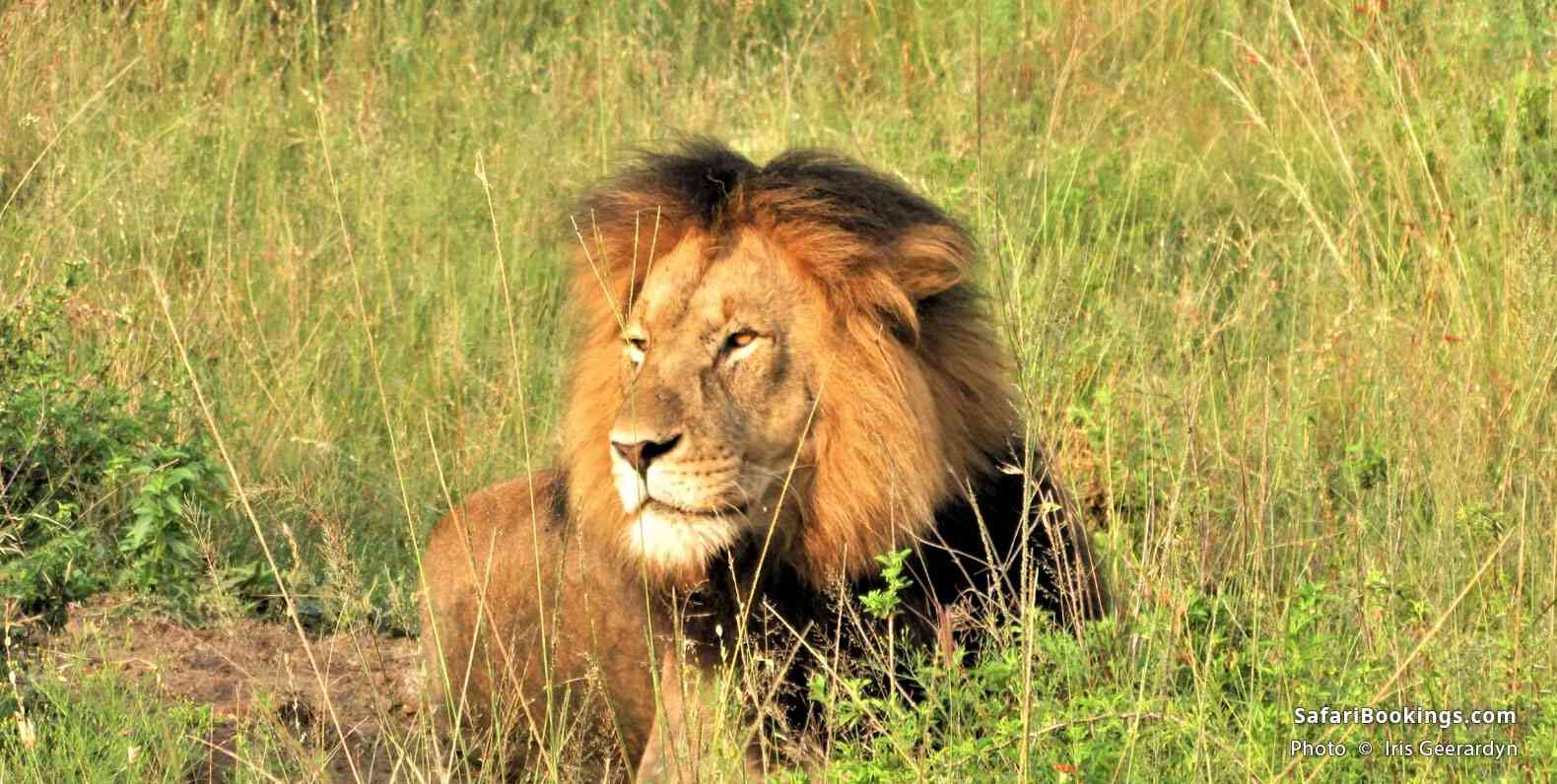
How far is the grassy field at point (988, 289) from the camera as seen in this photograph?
335 cm

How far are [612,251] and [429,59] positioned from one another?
175 inches

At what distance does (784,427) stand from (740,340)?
19 cm

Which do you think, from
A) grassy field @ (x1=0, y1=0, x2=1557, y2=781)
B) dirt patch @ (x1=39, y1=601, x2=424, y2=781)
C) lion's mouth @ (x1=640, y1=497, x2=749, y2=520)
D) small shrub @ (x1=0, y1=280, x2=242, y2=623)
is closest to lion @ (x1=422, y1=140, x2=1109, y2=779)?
lion's mouth @ (x1=640, y1=497, x2=749, y2=520)

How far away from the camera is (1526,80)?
5844 mm

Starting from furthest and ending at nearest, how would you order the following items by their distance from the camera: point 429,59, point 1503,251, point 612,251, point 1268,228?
point 429,59
point 1268,228
point 1503,251
point 612,251

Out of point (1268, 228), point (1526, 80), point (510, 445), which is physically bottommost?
point (510, 445)

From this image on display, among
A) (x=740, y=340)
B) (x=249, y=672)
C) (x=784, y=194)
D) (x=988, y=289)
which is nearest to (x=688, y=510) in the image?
(x=740, y=340)

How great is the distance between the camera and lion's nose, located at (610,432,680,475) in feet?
11.0

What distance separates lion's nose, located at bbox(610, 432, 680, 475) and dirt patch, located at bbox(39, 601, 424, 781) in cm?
85

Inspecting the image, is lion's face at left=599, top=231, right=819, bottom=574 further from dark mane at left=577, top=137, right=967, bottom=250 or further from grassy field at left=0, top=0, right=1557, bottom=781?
grassy field at left=0, top=0, right=1557, bottom=781

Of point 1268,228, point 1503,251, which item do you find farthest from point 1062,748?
point 1268,228

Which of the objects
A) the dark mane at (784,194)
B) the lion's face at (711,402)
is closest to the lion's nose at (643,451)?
the lion's face at (711,402)

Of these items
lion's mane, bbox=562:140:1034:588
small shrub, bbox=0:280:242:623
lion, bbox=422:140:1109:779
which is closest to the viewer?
lion, bbox=422:140:1109:779

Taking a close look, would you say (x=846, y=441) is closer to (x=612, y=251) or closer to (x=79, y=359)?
(x=612, y=251)
